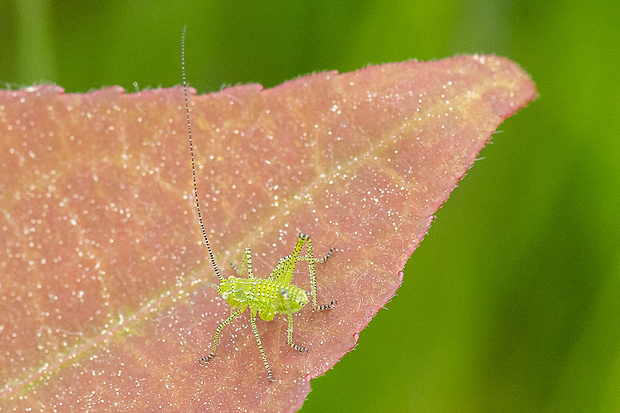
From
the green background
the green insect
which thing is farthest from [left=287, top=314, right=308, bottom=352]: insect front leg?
the green background

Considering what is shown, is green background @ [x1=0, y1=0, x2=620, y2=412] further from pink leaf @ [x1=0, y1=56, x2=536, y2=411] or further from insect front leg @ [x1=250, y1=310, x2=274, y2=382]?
pink leaf @ [x1=0, y1=56, x2=536, y2=411]

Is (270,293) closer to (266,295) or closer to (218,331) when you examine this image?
(266,295)

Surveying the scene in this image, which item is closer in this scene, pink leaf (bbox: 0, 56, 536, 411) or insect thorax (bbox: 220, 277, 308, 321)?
pink leaf (bbox: 0, 56, 536, 411)

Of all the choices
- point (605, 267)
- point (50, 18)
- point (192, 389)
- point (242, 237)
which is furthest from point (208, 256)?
point (50, 18)

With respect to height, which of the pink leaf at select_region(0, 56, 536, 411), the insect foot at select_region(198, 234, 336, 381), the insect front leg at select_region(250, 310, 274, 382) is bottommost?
the insect front leg at select_region(250, 310, 274, 382)

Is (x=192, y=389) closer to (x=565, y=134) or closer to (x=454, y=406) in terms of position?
(x=454, y=406)

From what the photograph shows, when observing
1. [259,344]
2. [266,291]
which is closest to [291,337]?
[259,344]

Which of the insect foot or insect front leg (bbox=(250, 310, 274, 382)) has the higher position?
the insect foot
